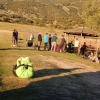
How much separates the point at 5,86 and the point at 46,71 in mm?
4362

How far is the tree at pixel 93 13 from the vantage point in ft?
125

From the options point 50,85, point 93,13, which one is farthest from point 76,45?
point 93,13

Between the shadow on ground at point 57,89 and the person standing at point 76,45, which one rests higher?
the person standing at point 76,45

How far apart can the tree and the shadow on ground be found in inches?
893

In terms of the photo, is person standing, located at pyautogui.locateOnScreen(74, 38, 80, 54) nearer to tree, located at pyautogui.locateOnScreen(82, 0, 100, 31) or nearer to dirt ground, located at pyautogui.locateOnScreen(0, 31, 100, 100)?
tree, located at pyautogui.locateOnScreen(82, 0, 100, 31)

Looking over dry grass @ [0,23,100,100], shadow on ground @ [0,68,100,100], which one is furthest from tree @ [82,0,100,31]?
shadow on ground @ [0,68,100,100]

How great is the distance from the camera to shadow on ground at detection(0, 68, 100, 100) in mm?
10430

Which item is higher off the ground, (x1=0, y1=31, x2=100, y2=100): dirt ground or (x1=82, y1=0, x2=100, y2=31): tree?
(x1=82, y1=0, x2=100, y2=31): tree

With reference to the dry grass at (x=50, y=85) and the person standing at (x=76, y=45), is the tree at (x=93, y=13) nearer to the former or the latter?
the person standing at (x=76, y=45)

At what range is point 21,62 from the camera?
14.0m

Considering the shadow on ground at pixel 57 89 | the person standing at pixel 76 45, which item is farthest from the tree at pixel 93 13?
the shadow on ground at pixel 57 89

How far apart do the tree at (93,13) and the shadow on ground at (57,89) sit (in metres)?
22.7

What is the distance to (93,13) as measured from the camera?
46.6m

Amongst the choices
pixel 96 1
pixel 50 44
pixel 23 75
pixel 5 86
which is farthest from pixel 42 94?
pixel 96 1
